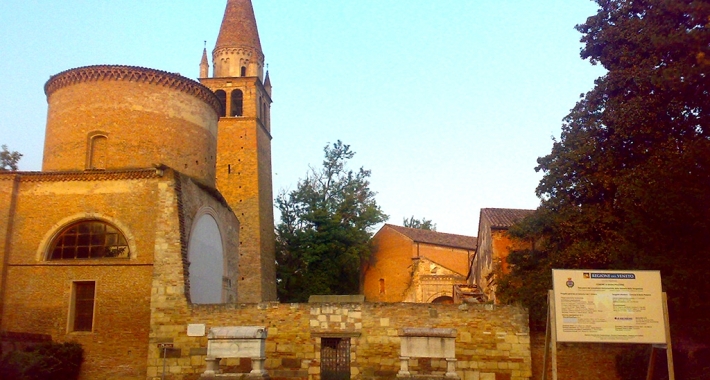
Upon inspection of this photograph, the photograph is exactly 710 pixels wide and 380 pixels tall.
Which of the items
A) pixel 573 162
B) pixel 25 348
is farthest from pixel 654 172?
pixel 25 348

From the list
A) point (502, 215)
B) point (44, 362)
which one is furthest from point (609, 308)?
point (502, 215)

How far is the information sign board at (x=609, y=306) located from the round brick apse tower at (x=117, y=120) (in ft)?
45.9

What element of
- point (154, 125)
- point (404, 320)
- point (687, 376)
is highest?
point (154, 125)

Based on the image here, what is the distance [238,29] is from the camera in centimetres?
4147

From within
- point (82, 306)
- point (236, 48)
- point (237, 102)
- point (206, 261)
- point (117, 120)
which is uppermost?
point (236, 48)

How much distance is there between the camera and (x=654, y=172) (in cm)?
1716

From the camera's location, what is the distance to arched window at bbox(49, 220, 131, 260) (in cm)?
1952

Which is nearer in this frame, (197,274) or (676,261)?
(676,261)

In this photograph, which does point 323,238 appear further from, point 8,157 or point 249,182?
point 8,157

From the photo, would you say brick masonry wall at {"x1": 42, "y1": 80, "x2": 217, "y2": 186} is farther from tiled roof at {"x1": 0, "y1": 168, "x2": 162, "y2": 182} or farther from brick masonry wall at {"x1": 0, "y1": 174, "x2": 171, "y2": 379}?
brick masonry wall at {"x1": 0, "y1": 174, "x2": 171, "y2": 379}

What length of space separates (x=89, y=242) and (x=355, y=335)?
8.36 m

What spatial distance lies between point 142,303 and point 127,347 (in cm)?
125

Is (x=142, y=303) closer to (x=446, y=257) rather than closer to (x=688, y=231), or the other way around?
(x=688, y=231)

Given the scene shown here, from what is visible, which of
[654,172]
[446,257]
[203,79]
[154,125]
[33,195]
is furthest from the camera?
[446,257]
